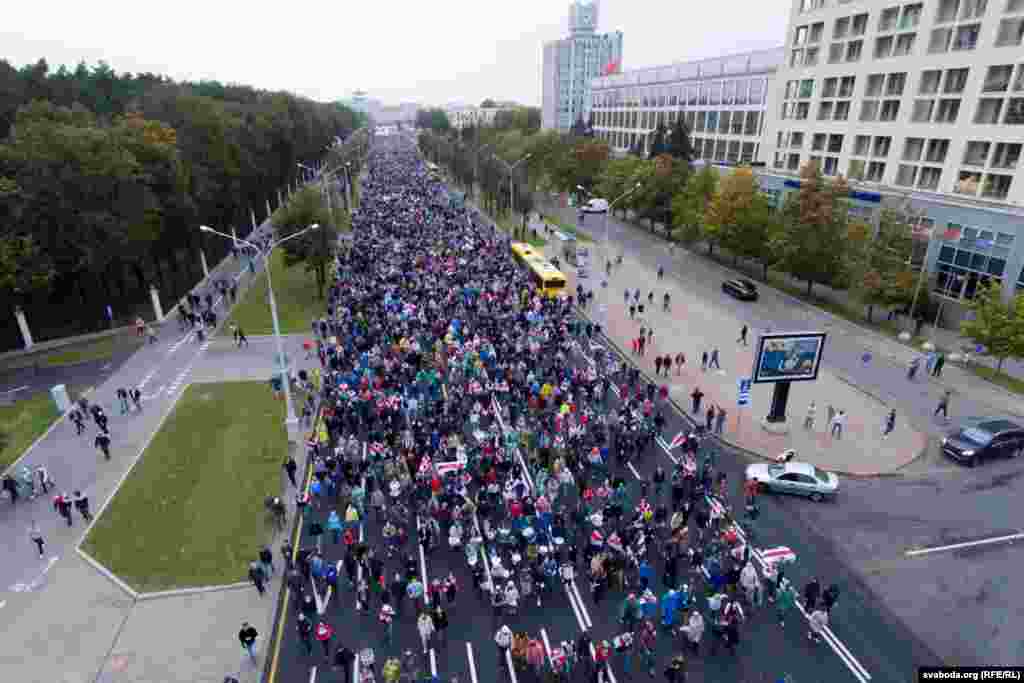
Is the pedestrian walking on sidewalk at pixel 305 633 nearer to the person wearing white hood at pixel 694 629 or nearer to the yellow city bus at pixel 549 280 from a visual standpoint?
the person wearing white hood at pixel 694 629

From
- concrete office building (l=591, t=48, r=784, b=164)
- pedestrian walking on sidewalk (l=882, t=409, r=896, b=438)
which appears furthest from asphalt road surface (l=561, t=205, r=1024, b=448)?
concrete office building (l=591, t=48, r=784, b=164)

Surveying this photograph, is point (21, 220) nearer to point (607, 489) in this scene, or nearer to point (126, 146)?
point (126, 146)

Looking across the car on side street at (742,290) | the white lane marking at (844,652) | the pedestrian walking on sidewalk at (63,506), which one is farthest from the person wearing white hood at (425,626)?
the car on side street at (742,290)

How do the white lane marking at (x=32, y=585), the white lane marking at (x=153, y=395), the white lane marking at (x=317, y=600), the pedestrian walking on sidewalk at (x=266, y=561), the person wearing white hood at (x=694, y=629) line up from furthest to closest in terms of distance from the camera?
the white lane marking at (x=153, y=395) → the white lane marking at (x=32, y=585) → the pedestrian walking on sidewalk at (x=266, y=561) → the white lane marking at (x=317, y=600) → the person wearing white hood at (x=694, y=629)

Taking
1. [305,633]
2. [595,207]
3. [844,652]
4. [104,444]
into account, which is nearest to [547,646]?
[305,633]

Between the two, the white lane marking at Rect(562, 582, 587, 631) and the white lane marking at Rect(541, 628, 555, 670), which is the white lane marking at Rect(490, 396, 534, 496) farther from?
the white lane marking at Rect(541, 628, 555, 670)

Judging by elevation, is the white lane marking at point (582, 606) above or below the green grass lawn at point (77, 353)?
above
